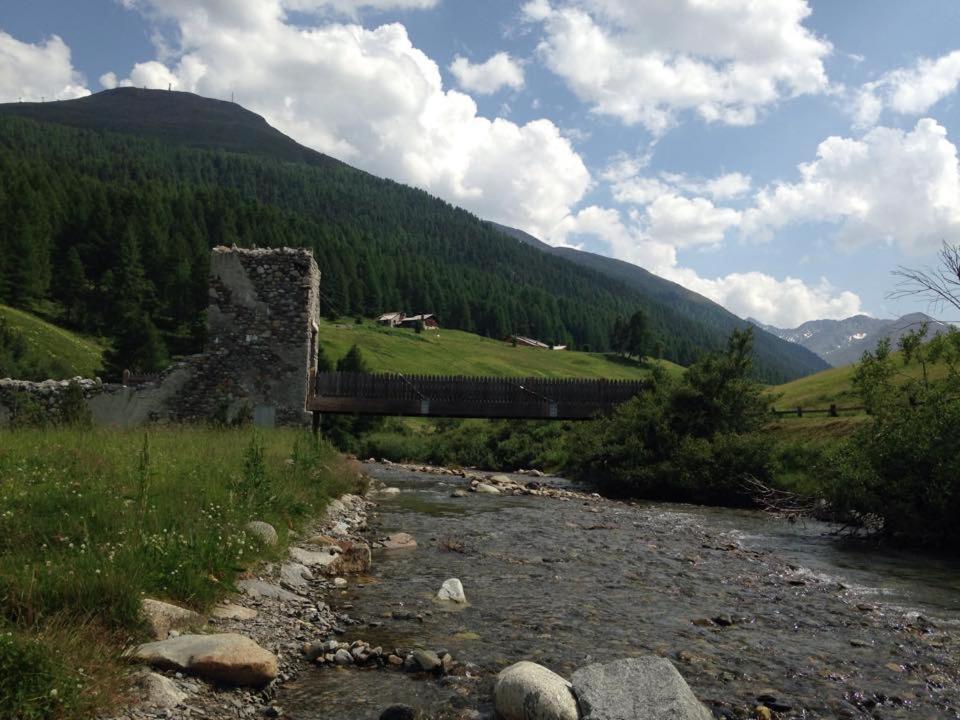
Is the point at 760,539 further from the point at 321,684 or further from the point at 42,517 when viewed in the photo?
the point at 42,517

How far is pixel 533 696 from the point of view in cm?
537

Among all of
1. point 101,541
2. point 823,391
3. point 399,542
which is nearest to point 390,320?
point 823,391

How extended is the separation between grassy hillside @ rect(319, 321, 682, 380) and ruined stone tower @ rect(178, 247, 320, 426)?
6204 centimetres

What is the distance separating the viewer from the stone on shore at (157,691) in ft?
15.6

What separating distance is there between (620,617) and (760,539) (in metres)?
8.90

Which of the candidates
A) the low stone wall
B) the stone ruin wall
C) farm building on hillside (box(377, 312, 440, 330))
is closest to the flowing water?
the stone ruin wall

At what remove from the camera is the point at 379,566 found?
10.6m

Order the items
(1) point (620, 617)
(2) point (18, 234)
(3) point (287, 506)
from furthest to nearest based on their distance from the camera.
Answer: (2) point (18, 234) < (3) point (287, 506) < (1) point (620, 617)

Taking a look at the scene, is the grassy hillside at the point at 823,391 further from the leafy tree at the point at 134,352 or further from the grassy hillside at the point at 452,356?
the leafy tree at the point at 134,352

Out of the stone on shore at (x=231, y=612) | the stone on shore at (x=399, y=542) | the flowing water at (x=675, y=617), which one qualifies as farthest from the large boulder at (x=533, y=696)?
the stone on shore at (x=399, y=542)

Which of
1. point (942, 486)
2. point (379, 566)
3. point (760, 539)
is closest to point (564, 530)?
point (760, 539)

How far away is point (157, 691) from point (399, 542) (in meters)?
7.77

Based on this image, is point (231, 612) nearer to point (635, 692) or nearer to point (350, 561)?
point (350, 561)

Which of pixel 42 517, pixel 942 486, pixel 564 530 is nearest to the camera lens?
pixel 42 517
